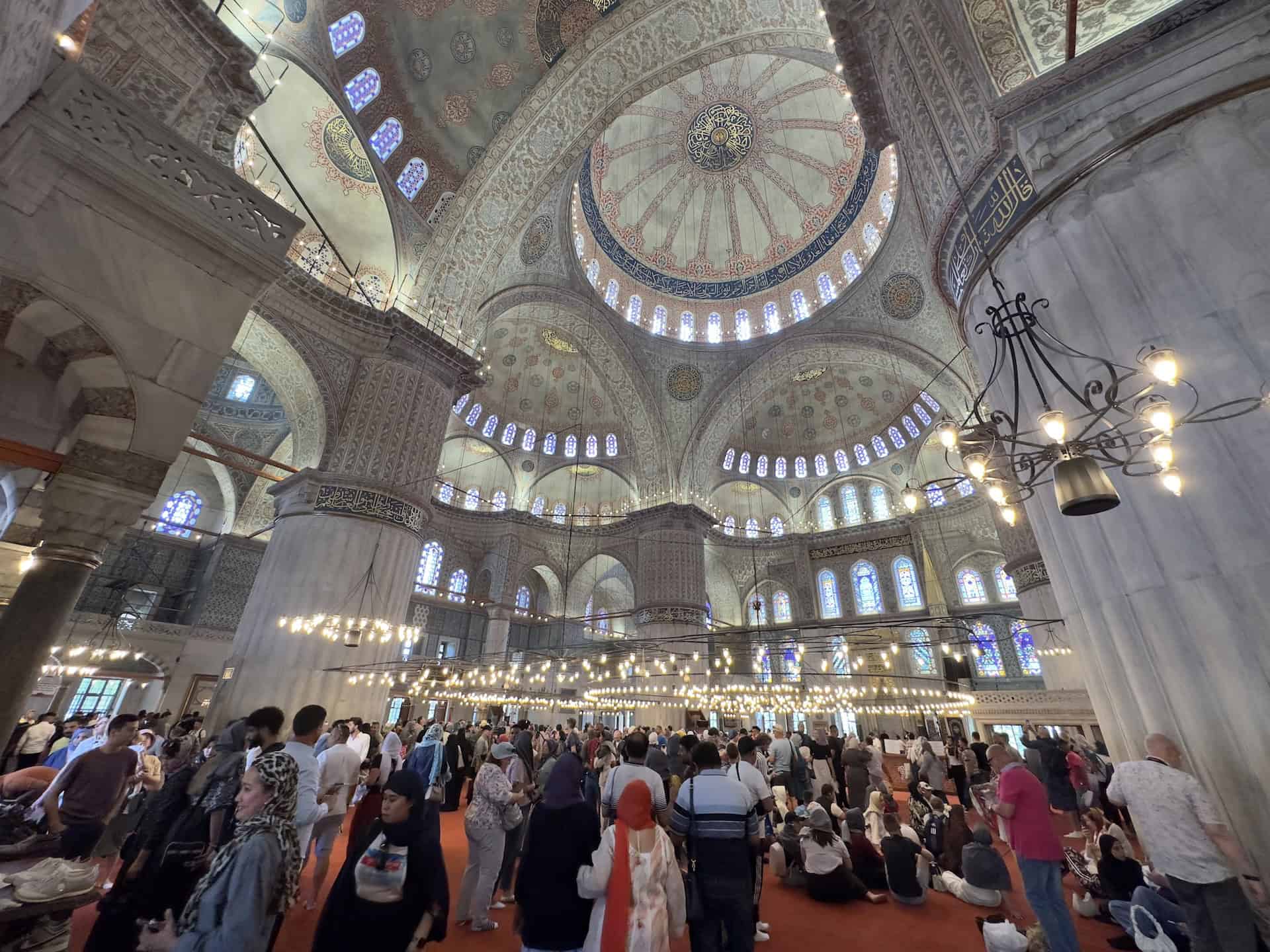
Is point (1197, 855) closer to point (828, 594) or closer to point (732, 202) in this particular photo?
point (828, 594)

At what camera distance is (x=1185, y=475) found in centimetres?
349

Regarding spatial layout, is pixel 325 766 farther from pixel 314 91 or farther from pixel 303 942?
pixel 314 91

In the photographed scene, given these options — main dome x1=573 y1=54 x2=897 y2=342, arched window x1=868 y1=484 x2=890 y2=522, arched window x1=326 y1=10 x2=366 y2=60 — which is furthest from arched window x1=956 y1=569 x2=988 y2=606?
arched window x1=326 y1=10 x2=366 y2=60

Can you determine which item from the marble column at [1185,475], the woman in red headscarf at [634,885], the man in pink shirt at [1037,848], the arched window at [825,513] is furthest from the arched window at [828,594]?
the woman in red headscarf at [634,885]

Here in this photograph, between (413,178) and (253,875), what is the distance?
12866 millimetres

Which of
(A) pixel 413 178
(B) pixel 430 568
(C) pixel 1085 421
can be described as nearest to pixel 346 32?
(A) pixel 413 178

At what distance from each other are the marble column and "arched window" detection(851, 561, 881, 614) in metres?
15.4

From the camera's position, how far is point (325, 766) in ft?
14.1

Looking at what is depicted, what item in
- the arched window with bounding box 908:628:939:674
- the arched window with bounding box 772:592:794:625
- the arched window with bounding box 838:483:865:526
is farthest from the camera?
the arched window with bounding box 772:592:794:625

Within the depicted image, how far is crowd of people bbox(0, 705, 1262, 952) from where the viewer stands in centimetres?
196

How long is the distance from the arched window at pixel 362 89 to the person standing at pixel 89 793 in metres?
11.4

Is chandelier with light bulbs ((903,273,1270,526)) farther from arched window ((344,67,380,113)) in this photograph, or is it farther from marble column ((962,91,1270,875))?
arched window ((344,67,380,113))

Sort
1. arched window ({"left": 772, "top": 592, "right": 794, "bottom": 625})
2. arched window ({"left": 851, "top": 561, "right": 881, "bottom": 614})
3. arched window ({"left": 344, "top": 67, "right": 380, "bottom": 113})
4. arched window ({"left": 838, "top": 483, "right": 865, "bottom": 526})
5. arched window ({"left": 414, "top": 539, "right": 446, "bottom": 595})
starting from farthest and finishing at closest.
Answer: arched window ({"left": 772, "top": 592, "right": 794, "bottom": 625})
arched window ({"left": 838, "top": 483, "right": 865, "bottom": 526})
arched window ({"left": 851, "top": 561, "right": 881, "bottom": 614})
arched window ({"left": 414, "top": 539, "right": 446, "bottom": 595})
arched window ({"left": 344, "top": 67, "right": 380, "bottom": 113})

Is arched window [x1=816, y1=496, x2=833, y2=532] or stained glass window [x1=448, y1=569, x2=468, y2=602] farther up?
arched window [x1=816, y1=496, x2=833, y2=532]
